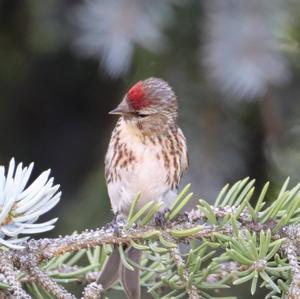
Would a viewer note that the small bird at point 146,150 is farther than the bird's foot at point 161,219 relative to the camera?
Yes

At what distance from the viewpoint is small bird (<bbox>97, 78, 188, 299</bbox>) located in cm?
279

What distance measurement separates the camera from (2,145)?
10.3ft

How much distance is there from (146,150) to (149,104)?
15cm

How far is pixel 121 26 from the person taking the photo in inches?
104

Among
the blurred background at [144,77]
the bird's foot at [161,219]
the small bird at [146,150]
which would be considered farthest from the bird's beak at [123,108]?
the bird's foot at [161,219]

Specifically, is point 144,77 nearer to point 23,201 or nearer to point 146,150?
point 146,150

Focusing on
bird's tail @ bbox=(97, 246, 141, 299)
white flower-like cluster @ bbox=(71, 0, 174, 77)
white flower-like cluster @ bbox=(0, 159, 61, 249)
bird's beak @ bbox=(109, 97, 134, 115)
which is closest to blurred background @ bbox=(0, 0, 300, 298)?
white flower-like cluster @ bbox=(71, 0, 174, 77)

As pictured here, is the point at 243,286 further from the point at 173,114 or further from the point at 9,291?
the point at 9,291

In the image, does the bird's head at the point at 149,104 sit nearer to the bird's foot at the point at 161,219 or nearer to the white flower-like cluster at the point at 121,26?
the white flower-like cluster at the point at 121,26

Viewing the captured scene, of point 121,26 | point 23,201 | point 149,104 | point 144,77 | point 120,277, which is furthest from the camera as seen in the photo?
point 144,77

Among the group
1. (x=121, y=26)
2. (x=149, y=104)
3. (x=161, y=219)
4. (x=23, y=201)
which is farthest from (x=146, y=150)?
(x=23, y=201)

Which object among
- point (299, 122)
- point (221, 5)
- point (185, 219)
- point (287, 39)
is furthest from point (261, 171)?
point (185, 219)

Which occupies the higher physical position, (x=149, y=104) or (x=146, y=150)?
(x=149, y=104)

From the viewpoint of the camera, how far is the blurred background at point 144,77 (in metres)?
2.66
